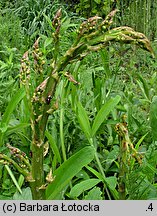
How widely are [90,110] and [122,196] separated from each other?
2.46ft

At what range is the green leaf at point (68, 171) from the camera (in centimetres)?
120

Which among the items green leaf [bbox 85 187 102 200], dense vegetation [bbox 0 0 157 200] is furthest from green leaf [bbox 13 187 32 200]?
green leaf [bbox 85 187 102 200]

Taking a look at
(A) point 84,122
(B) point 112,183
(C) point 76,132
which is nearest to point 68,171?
(B) point 112,183

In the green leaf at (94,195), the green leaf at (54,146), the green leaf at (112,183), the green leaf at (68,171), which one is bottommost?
the green leaf at (112,183)

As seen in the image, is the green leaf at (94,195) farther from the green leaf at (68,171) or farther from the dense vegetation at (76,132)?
the green leaf at (68,171)

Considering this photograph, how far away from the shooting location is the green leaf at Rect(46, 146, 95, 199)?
1196 mm

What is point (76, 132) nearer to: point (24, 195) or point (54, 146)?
point (54, 146)

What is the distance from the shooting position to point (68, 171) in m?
1.22

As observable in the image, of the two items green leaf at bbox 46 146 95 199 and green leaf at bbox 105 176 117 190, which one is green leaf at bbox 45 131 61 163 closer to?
green leaf at bbox 105 176 117 190

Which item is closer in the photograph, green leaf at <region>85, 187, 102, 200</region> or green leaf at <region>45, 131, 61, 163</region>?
green leaf at <region>85, 187, 102, 200</region>

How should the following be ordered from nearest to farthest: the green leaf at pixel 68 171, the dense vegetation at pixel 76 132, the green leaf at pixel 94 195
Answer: the dense vegetation at pixel 76 132 < the green leaf at pixel 68 171 < the green leaf at pixel 94 195

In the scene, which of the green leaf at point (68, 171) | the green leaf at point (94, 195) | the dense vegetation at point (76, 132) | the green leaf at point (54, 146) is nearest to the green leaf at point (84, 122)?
the dense vegetation at point (76, 132)

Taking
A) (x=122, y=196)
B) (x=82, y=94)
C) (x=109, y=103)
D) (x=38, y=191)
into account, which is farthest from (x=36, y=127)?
(x=82, y=94)
